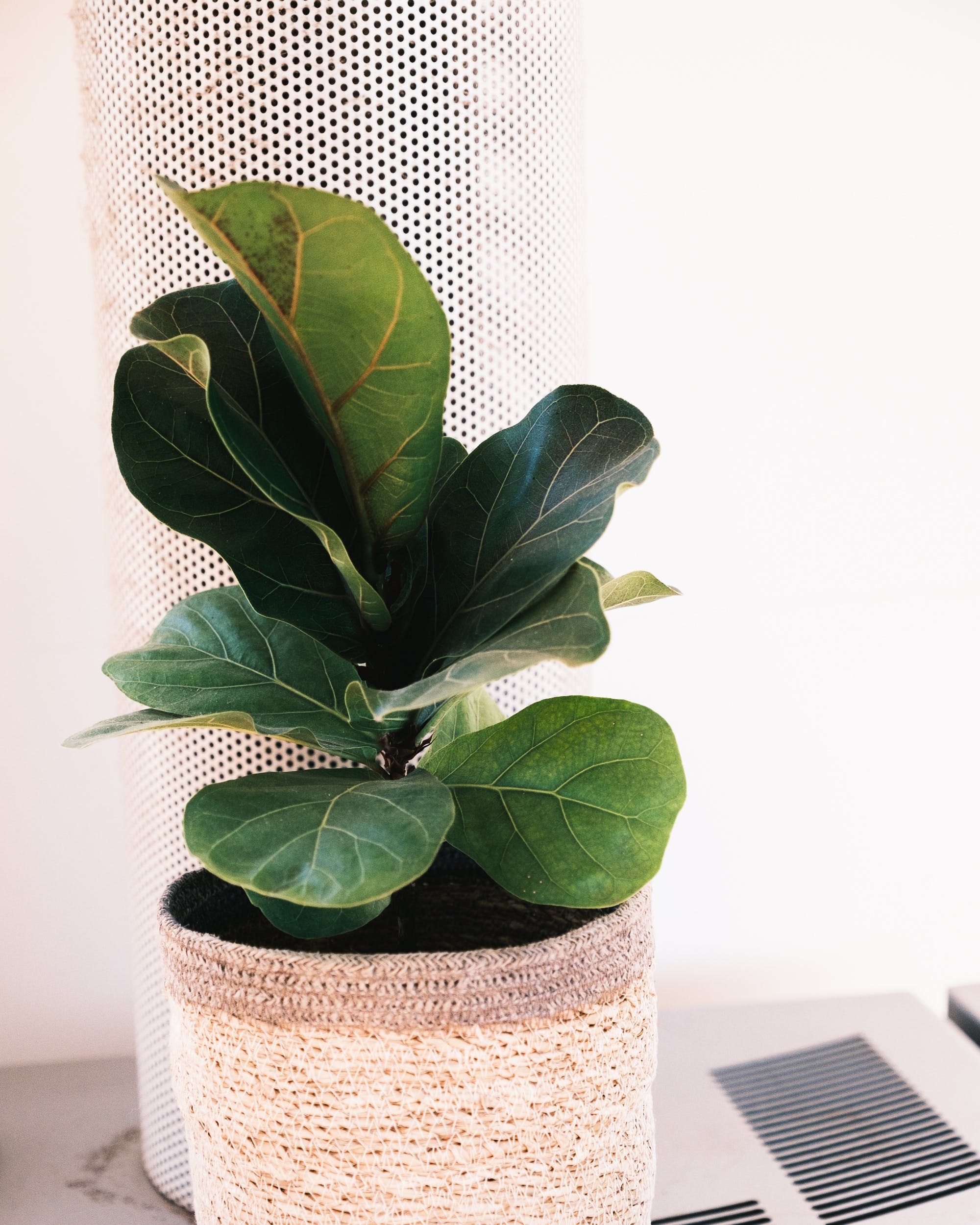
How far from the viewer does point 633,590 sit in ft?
1.84

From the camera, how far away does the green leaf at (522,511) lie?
482 mm

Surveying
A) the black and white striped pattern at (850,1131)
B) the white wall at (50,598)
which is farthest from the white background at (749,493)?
the black and white striped pattern at (850,1131)

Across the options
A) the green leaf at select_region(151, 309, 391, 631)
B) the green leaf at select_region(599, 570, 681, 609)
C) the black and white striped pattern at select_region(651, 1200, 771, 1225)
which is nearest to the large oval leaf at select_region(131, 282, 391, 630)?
the green leaf at select_region(151, 309, 391, 631)

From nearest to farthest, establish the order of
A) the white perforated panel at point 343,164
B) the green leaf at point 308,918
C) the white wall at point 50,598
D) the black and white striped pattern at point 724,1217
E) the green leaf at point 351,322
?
the green leaf at point 351,322 → the green leaf at point 308,918 → the white perforated panel at point 343,164 → the black and white striped pattern at point 724,1217 → the white wall at point 50,598

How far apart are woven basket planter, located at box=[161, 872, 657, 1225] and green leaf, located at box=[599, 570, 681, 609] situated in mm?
154

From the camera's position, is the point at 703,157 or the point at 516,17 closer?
the point at 516,17

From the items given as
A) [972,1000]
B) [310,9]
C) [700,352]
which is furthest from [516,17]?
[972,1000]

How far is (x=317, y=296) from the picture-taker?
427 millimetres

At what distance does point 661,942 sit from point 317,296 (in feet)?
3.27

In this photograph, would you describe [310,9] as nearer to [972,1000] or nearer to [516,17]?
[516,17]

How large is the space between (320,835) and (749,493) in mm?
843

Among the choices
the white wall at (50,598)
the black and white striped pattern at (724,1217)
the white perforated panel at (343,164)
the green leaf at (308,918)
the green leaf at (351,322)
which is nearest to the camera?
the green leaf at (351,322)

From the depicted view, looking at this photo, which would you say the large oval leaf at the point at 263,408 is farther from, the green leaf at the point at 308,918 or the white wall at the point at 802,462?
the white wall at the point at 802,462

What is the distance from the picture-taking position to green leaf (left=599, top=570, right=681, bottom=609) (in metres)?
0.55
